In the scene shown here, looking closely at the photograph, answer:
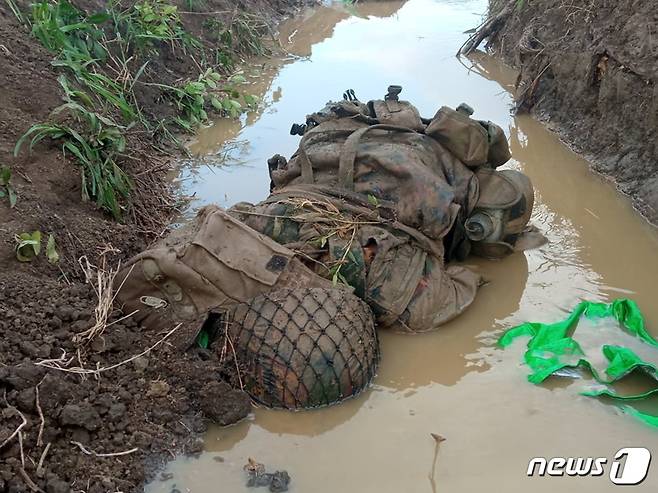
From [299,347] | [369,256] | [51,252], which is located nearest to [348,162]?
[369,256]

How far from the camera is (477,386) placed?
3018 millimetres

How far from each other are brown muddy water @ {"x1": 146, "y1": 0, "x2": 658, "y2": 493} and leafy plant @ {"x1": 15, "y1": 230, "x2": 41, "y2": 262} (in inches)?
48.0

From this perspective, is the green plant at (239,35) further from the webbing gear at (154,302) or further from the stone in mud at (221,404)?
the stone in mud at (221,404)

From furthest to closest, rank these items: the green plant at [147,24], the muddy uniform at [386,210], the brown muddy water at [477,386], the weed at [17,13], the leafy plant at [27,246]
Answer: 1. the green plant at [147,24]
2. the weed at [17,13]
3. the muddy uniform at [386,210]
4. the leafy plant at [27,246]
5. the brown muddy water at [477,386]

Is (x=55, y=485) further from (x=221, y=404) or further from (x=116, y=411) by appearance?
(x=221, y=404)

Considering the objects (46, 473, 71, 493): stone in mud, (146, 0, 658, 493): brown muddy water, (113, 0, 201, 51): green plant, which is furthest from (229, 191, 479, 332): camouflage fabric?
(113, 0, 201, 51): green plant

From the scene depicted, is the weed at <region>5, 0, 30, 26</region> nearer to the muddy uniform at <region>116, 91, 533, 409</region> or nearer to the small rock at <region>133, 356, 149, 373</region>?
the muddy uniform at <region>116, 91, 533, 409</region>

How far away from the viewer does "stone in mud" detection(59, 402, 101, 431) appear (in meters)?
→ 2.50

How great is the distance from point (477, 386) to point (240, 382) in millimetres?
1010

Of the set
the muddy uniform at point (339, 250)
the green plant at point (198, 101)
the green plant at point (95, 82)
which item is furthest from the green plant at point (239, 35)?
the muddy uniform at point (339, 250)

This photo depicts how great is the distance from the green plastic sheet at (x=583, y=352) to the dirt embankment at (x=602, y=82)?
1215mm

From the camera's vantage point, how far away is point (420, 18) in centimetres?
970

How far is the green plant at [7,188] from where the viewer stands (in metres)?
3.38

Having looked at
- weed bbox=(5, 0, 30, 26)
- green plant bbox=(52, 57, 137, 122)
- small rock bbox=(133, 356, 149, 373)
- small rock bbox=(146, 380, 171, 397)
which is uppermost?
weed bbox=(5, 0, 30, 26)
